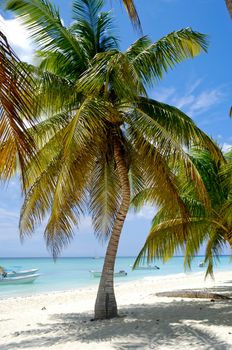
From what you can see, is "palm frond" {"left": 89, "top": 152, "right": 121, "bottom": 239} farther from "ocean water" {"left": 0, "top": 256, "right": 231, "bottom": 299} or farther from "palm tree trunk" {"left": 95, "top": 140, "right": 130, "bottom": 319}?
"ocean water" {"left": 0, "top": 256, "right": 231, "bottom": 299}

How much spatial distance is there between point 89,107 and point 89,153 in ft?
4.67

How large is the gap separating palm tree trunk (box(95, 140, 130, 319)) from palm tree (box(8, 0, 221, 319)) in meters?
0.02

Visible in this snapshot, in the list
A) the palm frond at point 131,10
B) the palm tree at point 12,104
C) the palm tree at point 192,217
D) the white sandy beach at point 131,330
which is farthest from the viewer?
the palm tree at point 192,217

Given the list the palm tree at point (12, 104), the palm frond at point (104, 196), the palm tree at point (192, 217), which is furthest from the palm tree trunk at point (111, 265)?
the palm tree at point (12, 104)

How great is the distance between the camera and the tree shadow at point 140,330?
24.0 feet

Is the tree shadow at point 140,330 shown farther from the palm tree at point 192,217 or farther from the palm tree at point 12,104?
the palm tree at point 12,104

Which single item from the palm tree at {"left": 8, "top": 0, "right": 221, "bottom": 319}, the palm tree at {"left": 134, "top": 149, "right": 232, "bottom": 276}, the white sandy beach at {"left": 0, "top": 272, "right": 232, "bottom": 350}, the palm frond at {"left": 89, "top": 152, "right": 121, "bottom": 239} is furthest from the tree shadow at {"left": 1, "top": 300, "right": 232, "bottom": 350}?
the palm frond at {"left": 89, "top": 152, "right": 121, "bottom": 239}

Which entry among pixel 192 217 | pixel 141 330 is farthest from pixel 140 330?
pixel 192 217

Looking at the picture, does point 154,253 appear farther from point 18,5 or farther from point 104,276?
point 18,5

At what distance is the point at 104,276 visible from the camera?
9.93 m

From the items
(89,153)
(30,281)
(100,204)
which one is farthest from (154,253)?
(30,281)

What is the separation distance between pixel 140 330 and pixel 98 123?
4343mm

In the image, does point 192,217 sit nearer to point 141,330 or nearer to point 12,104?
point 141,330

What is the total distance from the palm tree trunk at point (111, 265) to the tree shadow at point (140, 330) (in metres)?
0.32
